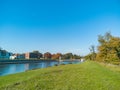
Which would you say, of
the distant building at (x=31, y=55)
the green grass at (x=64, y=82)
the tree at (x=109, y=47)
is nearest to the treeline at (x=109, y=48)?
the tree at (x=109, y=47)

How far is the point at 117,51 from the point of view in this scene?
41.3 m

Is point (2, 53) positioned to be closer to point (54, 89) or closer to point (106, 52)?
point (106, 52)

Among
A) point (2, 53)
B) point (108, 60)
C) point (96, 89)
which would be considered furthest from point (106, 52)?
point (2, 53)

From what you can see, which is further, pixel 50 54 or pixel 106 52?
pixel 50 54

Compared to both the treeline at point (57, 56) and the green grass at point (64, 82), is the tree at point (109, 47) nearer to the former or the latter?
the green grass at point (64, 82)

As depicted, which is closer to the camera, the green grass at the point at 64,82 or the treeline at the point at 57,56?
the green grass at the point at 64,82

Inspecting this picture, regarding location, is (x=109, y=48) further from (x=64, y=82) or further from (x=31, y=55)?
(x=31, y=55)

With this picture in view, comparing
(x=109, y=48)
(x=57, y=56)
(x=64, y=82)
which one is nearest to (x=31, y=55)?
(x=57, y=56)

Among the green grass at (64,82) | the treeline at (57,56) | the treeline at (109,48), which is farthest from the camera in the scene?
the treeline at (57,56)

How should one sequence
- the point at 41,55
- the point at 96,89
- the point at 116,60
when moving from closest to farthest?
the point at 96,89 → the point at 116,60 → the point at 41,55

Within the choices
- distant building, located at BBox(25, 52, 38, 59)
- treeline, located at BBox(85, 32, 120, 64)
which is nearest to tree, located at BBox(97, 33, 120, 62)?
treeline, located at BBox(85, 32, 120, 64)

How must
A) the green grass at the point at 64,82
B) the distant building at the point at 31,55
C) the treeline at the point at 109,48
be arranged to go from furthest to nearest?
the distant building at the point at 31,55, the treeline at the point at 109,48, the green grass at the point at 64,82

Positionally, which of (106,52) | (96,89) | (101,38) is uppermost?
(101,38)

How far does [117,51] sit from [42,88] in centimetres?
3491
